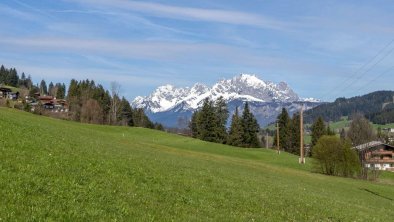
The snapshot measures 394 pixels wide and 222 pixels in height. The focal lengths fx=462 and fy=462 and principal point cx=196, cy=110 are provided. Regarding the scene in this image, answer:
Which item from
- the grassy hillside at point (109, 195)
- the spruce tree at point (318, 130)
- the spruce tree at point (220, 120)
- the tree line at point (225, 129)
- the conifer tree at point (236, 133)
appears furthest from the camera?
the spruce tree at point (318, 130)

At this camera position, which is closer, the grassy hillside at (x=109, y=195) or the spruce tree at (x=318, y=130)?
the grassy hillside at (x=109, y=195)

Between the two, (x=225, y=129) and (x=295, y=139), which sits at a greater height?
(x=225, y=129)

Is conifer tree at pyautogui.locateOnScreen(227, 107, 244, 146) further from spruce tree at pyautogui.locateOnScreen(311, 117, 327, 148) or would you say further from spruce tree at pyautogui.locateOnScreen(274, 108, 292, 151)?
spruce tree at pyautogui.locateOnScreen(311, 117, 327, 148)

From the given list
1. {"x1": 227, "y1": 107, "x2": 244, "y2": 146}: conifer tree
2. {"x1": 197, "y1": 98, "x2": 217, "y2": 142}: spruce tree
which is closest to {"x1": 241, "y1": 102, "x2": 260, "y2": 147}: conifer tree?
{"x1": 227, "y1": 107, "x2": 244, "y2": 146}: conifer tree

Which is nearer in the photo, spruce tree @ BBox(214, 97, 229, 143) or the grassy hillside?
the grassy hillside

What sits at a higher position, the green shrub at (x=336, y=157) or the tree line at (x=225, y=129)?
the tree line at (x=225, y=129)

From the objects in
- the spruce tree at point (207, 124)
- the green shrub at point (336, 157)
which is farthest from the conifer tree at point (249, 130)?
the green shrub at point (336, 157)

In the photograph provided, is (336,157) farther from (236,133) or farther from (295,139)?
(295,139)

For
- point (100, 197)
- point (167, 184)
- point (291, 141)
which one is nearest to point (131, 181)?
point (167, 184)

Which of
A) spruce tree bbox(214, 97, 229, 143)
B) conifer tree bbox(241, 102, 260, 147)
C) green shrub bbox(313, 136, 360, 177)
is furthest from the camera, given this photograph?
conifer tree bbox(241, 102, 260, 147)

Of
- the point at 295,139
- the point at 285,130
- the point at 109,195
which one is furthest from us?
the point at 285,130

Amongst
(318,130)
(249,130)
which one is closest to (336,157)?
(249,130)

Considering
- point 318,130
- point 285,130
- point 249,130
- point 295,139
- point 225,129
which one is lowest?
point 295,139

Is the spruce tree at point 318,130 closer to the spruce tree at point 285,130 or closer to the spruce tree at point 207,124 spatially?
the spruce tree at point 285,130
